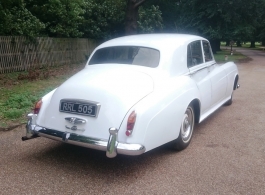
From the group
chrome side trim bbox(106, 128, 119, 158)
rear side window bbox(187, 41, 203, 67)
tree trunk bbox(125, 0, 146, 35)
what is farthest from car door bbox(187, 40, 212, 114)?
tree trunk bbox(125, 0, 146, 35)

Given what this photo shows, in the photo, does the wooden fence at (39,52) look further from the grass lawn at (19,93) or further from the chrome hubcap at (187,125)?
the chrome hubcap at (187,125)

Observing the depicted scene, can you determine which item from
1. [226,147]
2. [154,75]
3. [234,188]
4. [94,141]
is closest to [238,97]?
[226,147]

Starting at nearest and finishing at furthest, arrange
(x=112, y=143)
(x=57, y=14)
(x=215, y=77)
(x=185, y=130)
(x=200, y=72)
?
1. (x=112, y=143)
2. (x=185, y=130)
3. (x=200, y=72)
4. (x=215, y=77)
5. (x=57, y=14)

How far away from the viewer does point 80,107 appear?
3727mm

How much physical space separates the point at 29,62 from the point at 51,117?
9951 mm

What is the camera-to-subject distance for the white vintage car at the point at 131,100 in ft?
11.4

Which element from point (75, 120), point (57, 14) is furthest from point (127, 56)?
point (57, 14)

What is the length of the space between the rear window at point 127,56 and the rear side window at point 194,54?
2.41ft

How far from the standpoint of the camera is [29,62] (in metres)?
13.1

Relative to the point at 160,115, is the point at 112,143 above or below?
below

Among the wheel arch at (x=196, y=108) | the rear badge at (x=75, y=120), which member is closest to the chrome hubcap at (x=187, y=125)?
the wheel arch at (x=196, y=108)

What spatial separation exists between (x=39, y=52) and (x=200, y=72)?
10220mm

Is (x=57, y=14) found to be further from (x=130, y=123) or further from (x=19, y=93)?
(x=130, y=123)

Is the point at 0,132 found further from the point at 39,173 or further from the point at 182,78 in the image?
the point at 182,78
